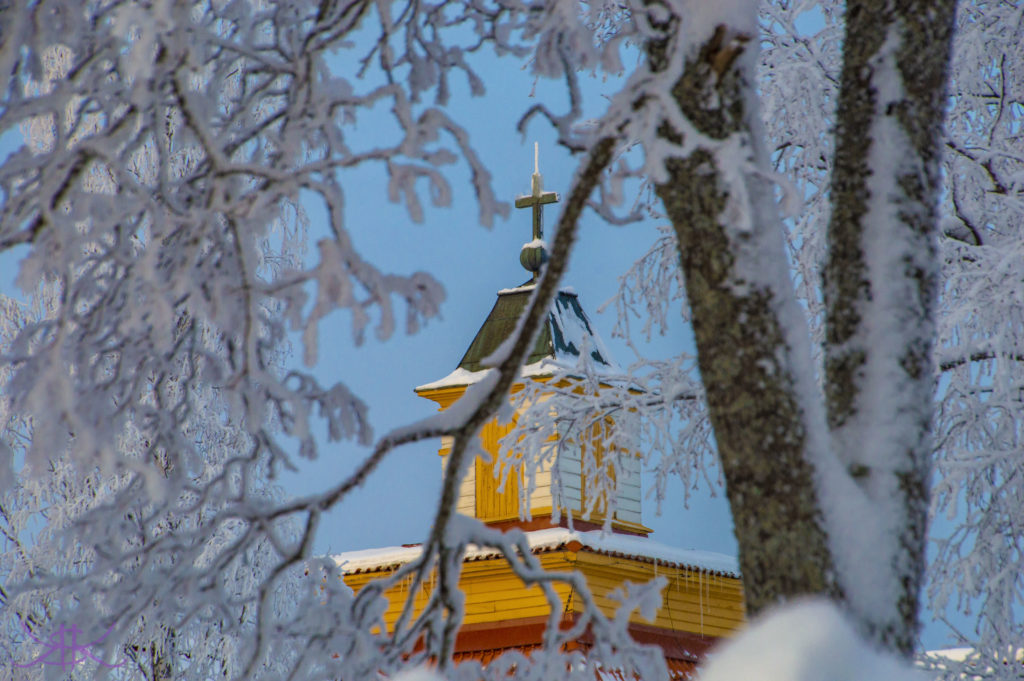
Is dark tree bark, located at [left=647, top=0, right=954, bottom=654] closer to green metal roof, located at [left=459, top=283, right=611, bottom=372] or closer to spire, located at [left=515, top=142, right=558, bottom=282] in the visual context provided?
green metal roof, located at [left=459, top=283, right=611, bottom=372]

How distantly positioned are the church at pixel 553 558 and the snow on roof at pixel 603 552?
0.5 inches

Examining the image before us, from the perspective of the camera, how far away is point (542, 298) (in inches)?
90.7

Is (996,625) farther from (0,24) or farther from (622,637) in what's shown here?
(0,24)

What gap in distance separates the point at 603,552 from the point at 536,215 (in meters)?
4.28

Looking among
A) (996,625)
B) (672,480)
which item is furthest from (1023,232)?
(672,480)

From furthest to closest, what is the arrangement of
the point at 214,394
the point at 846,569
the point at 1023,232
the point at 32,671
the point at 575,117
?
the point at 214,394
the point at 32,671
the point at 1023,232
the point at 575,117
the point at 846,569

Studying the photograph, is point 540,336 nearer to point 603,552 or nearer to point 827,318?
point 603,552

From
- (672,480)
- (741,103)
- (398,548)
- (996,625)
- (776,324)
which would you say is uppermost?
(741,103)

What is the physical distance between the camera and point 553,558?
10109 millimetres

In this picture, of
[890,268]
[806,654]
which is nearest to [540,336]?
[890,268]

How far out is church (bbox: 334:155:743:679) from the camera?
33.6ft

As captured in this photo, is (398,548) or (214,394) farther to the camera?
(398,548)

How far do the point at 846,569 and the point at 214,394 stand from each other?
7.42m

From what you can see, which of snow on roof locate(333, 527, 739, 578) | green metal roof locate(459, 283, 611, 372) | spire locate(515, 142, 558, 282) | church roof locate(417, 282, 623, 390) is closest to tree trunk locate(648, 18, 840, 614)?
snow on roof locate(333, 527, 739, 578)
